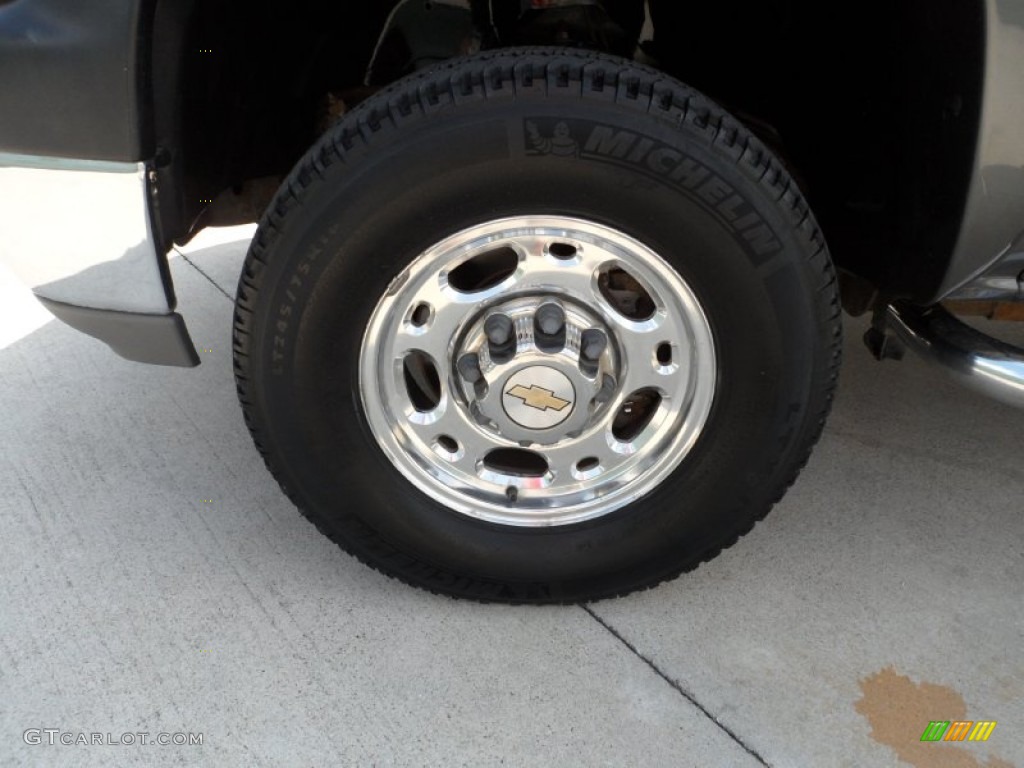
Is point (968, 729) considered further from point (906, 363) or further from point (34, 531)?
point (34, 531)

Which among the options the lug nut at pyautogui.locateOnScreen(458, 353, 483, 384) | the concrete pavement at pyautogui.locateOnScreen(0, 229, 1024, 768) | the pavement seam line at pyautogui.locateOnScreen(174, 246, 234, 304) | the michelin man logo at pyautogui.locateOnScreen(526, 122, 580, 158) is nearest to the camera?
the michelin man logo at pyautogui.locateOnScreen(526, 122, 580, 158)

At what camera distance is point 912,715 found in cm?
170

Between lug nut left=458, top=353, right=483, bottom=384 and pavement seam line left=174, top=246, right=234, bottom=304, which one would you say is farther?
pavement seam line left=174, top=246, right=234, bottom=304

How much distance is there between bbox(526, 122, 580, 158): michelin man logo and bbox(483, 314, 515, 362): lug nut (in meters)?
0.35

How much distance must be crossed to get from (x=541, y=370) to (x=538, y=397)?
6 centimetres

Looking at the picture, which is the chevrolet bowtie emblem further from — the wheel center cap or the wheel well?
the wheel well

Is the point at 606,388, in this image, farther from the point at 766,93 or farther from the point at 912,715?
the point at 766,93

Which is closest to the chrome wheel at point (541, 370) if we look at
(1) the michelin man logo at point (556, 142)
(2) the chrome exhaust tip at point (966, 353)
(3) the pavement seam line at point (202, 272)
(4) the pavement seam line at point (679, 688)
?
(1) the michelin man logo at point (556, 142)

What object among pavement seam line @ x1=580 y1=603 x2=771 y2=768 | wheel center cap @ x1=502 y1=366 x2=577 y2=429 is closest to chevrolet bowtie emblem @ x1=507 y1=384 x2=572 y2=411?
wheel center cap @ x1=502 y1=366 x2=577 y2=429

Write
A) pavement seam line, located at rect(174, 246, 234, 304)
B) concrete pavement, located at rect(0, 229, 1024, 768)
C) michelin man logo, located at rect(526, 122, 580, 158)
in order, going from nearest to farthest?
michelin man logo, located at rect(526, 122, 580, 158) → concrete pavement, located at rect(0, 229, 1024, 768) → pavement seam line, located at rect(174, 246, 234, 304)

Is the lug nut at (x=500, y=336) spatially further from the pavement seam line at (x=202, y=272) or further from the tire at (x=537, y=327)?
the pavement seam line at (x=202, y=272)

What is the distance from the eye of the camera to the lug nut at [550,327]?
1726 mm

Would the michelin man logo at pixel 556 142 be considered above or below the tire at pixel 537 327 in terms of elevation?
above

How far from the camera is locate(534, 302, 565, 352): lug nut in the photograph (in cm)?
173
